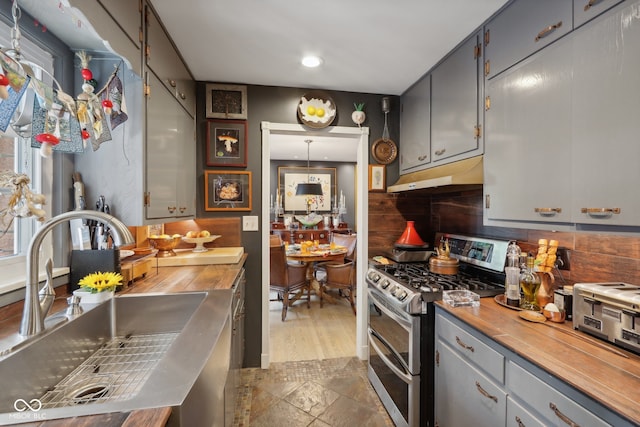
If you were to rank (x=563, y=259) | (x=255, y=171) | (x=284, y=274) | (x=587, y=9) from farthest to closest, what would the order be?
(x=284, y=274)
(x=255, y=171)
(x=563, y=259)
(x=587, y=9)

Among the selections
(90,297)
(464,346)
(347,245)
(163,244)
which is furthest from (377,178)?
(347,245)

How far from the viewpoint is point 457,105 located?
1883mm

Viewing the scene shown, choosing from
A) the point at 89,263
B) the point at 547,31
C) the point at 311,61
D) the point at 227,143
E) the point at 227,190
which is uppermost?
the point at 311,61

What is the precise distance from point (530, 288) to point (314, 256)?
2708 mm

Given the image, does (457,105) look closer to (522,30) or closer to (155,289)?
(522,30)

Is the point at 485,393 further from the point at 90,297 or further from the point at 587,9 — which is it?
the point at 90,297

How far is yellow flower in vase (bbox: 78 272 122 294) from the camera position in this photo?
127 centimetres

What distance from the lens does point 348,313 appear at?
12.5 ft

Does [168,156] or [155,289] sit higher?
[168,156]

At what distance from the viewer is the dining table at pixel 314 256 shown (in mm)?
3883

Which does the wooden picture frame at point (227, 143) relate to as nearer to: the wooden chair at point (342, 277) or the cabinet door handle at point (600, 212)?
the wooden chair at point (342, 277)

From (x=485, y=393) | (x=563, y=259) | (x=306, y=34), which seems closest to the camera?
(x=485, y=393)

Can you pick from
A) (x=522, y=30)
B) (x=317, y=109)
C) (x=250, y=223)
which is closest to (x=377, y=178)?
(x=317, y=109)

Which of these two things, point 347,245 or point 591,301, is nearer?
point 591,301
